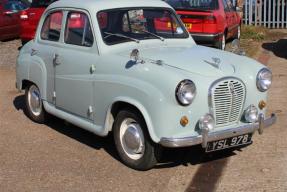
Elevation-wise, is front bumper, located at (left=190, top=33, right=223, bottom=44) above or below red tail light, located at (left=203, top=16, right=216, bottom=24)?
below

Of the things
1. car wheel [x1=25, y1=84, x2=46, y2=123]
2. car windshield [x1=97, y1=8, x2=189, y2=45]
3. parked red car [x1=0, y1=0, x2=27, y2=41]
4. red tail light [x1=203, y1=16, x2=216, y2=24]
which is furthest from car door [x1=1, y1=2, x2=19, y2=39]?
car windshield [x1=97, y1=8, x2=189, y2=45]

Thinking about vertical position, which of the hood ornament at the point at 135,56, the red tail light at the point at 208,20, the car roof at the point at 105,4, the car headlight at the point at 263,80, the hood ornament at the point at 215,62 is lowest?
the red tail light at the point at 208,20

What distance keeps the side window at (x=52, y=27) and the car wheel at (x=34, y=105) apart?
790mm

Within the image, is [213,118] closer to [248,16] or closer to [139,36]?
[139,36]

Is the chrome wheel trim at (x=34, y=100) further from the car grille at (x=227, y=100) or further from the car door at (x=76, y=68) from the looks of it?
the car grille at (x=227, y=100)

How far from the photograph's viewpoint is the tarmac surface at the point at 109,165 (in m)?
5.47

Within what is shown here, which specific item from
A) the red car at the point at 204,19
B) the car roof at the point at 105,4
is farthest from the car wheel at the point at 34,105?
the red car at the point at 204,19

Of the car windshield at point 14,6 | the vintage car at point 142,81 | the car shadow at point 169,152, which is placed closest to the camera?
the vintage car at point 142,81

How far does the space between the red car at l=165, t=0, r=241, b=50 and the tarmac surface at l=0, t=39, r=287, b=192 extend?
433 centimetres

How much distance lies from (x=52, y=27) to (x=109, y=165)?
2330 mm

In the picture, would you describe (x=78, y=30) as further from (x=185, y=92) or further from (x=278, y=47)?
(x=278, y=47)

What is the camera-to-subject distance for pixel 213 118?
557 cm

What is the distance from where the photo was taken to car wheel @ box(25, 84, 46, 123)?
7728 mm

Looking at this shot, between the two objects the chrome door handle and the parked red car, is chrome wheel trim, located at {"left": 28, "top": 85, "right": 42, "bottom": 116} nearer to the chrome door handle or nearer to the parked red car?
the chrome door handle
